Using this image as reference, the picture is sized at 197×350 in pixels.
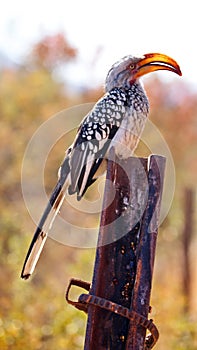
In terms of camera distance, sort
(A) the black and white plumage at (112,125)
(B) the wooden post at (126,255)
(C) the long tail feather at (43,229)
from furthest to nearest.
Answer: (A) the black and white plumage at (112,125), (C) the long tail feather at (43,229), (B) the wooden post at (126,255)

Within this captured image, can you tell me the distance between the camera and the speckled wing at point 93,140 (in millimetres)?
3668

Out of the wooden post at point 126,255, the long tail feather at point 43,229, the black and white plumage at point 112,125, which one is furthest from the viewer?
the black and white plumage at point 112,125

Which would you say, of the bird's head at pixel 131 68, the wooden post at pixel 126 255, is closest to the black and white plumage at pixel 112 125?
the bird's head at pixel 131 68

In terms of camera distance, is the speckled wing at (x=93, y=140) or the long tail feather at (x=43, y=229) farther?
the speckled wing at (x=93, y=140)

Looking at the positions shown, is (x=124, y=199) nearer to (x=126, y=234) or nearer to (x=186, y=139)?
(x=126, y=234)

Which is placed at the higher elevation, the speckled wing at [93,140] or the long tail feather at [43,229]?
the speckled wing at [93,140]

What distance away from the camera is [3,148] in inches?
641

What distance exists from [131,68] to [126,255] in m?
2.10

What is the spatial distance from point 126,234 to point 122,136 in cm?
172

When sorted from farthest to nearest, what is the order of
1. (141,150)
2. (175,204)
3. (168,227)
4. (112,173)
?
(175,204), (168,227), (141,150), (112,173)

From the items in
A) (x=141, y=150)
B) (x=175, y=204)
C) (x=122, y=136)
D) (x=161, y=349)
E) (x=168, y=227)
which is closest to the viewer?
(x=122, y=136)

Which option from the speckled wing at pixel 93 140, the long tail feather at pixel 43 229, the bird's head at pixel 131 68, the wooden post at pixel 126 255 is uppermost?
the bird's head at pixel 131 68

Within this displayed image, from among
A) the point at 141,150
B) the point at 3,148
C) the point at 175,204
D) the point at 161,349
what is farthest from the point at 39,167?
the point at 161,349

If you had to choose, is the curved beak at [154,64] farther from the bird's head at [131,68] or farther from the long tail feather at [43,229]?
the long tail feather at [43,229]
